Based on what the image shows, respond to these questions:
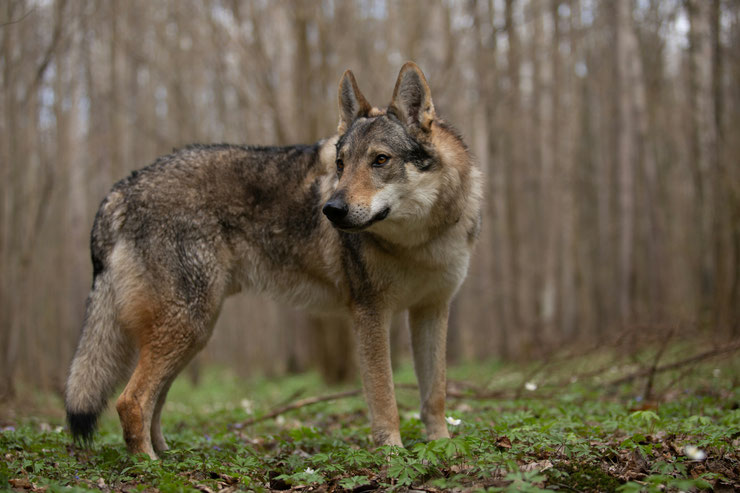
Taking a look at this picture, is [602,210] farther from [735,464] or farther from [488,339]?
Answer: [735,464]

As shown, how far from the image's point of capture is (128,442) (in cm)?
392

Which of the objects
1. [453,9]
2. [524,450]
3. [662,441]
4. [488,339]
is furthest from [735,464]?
[488,339]

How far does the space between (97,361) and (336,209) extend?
2168 millimetres

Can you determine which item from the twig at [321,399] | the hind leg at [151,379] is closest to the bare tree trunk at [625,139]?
the twig at [321,399]

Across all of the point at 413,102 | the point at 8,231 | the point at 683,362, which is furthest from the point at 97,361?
the point at 8,231

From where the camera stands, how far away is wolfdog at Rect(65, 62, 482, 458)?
400 centimetres

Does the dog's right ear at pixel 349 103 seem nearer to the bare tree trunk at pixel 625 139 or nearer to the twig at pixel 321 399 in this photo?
the twig at pixel 321 399

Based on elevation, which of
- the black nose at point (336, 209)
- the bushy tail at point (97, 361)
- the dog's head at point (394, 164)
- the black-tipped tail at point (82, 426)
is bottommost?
A: the black-tipped tail at point (82, 426)

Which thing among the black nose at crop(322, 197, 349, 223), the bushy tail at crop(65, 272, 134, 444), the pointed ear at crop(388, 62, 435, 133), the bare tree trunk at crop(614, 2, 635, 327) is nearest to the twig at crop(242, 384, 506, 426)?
the bushy tail at crop(65, 272, 134, 444)

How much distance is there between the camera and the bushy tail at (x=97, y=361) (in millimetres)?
3987

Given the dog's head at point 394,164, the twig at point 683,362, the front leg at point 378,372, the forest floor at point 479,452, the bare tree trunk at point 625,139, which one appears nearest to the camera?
the forest floor at point 479,452

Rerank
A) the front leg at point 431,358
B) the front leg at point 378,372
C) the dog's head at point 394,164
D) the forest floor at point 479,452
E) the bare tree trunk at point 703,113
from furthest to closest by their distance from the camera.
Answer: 1. the bare tree trunk at point 703,113
2. the front leg at point 431,358
3. the front leg at point 378,372
4. the dog's head at point 394,164
5. the forest floor at point 479,452

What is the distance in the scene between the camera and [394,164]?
13.0 feet

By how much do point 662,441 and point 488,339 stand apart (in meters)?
13.7
